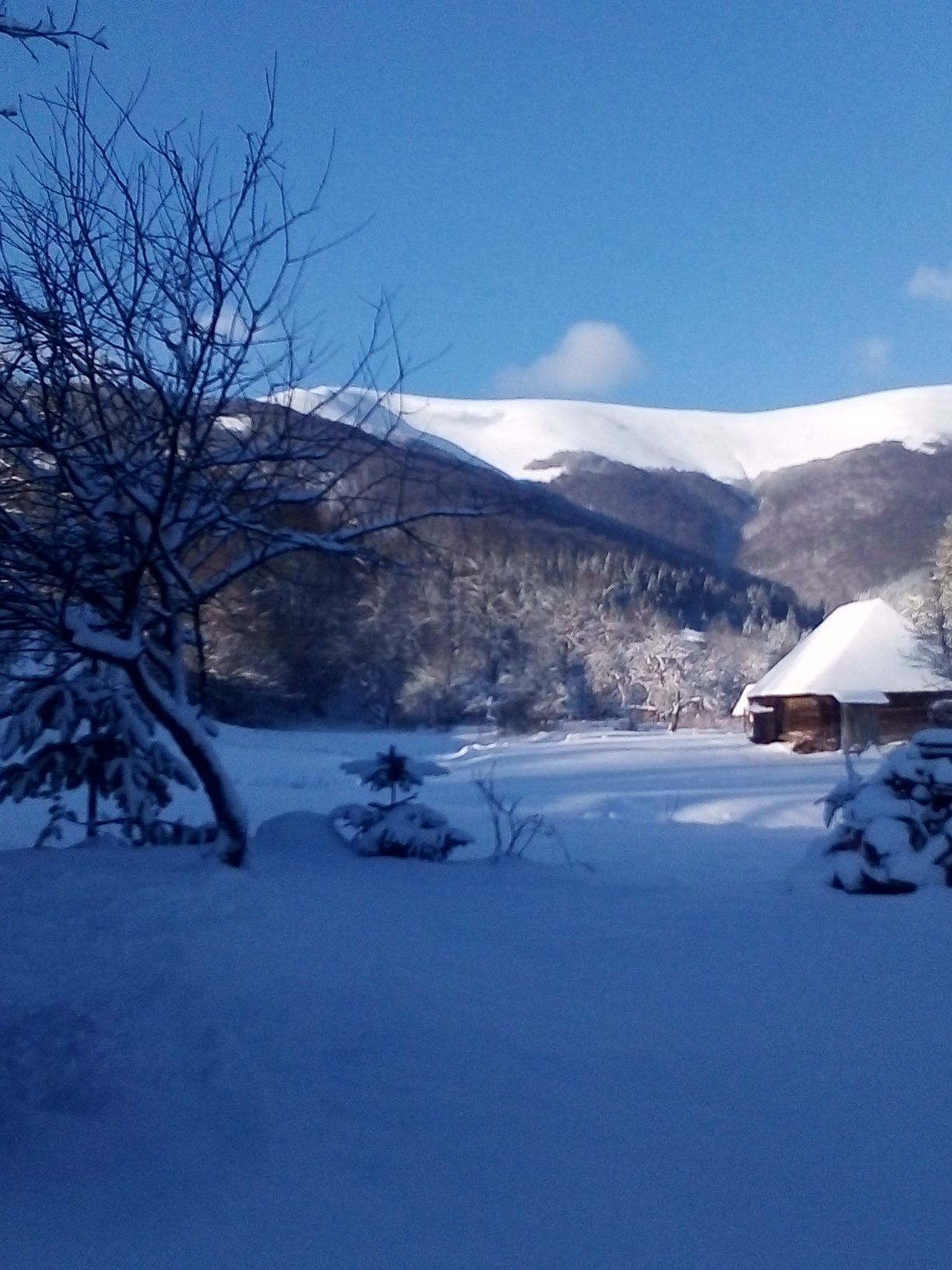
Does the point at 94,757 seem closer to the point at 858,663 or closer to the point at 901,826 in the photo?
the point at 901,826

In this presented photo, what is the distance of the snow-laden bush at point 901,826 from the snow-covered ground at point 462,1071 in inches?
8.1

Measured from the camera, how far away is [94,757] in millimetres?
10156

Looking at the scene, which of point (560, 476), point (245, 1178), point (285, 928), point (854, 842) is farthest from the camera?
point (560, 476)

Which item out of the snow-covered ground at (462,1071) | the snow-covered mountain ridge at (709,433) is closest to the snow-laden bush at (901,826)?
the snow-covered ground at (462,1071)

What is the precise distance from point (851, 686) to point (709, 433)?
426ft

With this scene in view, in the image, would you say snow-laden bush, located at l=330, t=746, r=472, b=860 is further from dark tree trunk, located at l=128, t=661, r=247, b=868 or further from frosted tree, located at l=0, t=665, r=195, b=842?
frosted tree, located at l=0, t=665, r=195, b=842

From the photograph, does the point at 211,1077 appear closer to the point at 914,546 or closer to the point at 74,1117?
the point at 74,1117

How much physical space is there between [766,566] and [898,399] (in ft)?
184

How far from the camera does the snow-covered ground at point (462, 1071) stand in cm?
361

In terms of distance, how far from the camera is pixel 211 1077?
4.80 metres

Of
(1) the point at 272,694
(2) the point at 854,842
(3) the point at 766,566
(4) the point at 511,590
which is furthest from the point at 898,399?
(2) the point at 854,842

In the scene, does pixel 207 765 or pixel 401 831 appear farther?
pixel 401 831

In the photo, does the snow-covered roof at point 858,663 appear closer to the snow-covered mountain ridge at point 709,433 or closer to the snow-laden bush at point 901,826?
the snow-laden bush at point 901,826

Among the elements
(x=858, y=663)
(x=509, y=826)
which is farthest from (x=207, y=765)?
(x=858, y=663)
